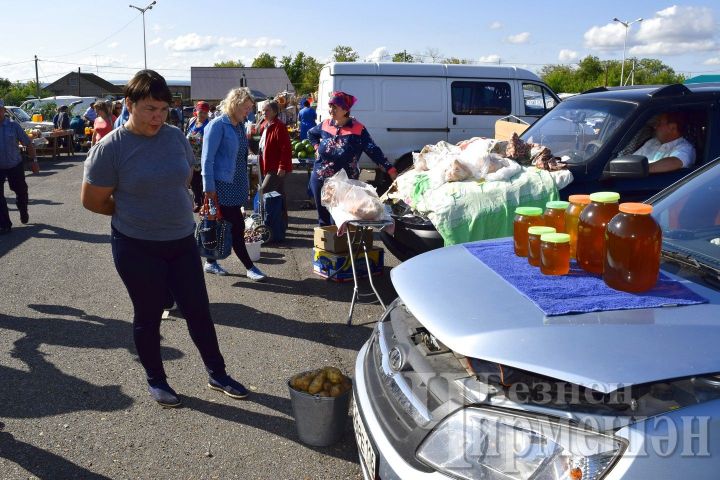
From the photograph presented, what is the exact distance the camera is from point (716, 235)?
2.95m

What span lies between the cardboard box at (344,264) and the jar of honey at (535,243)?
3.76 meters

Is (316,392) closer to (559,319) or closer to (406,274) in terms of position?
(406,274)

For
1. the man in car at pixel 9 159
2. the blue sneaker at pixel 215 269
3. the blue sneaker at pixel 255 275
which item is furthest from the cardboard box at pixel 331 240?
the man in car at pixel 9 159

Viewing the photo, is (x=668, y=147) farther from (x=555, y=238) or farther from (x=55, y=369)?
(x=55, y=369)

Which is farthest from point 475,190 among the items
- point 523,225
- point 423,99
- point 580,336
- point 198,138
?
point 423,99

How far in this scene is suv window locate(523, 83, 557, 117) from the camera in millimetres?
12451

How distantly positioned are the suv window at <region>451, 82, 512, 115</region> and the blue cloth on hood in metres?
9.55

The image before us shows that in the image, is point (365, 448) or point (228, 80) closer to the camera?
point (365, 448)

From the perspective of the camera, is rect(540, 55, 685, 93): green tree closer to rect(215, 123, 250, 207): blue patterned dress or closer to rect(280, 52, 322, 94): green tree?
rect(280, 52, 322, 94): green tree

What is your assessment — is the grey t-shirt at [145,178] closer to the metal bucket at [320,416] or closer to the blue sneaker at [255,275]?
the metal bucket at [320,416]

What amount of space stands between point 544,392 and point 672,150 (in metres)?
4.10

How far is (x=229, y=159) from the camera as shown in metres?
5.90

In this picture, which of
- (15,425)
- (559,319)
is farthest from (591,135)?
(15,425)

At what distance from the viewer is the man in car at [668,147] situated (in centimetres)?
519
